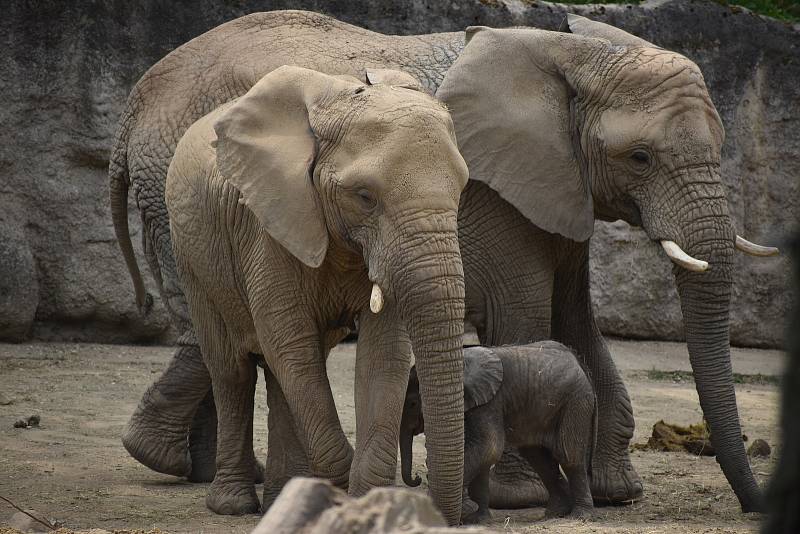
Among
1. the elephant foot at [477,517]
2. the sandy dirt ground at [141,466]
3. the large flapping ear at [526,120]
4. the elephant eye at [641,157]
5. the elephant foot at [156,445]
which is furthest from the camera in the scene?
the elephant foot at [156,445]

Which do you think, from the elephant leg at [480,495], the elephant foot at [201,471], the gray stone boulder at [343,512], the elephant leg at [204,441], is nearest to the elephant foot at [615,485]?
the elephant leg at [480,495]

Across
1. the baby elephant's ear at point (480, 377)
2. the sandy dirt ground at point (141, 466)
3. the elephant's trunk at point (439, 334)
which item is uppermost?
the elephant's trunk at point (439, 334)

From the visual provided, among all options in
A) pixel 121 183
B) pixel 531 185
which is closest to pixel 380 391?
pixel 531 185

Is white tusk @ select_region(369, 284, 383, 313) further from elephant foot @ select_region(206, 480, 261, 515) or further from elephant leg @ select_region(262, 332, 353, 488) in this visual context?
elephant foot @ select_region(206, 480, 261, 515)

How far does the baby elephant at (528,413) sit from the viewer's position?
17.2 ft

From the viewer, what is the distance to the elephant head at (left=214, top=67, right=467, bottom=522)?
4.27 m

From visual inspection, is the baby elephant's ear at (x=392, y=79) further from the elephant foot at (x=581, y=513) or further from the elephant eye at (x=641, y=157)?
the elephant foot at (x=581, y=513)

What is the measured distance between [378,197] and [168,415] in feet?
7.77

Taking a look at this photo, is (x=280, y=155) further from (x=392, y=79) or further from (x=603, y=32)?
(x=603, y=32)

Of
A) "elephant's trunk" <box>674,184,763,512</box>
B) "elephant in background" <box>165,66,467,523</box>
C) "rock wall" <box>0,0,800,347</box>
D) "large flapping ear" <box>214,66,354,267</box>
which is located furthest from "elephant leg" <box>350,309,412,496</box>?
"rock wall" <box>0,0,800,347</box>

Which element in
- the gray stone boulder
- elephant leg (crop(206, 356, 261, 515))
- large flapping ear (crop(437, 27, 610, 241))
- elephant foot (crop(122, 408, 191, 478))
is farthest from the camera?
elephant foot (crop(122, 408, 191, 478))

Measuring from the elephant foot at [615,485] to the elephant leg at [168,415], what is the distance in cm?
190

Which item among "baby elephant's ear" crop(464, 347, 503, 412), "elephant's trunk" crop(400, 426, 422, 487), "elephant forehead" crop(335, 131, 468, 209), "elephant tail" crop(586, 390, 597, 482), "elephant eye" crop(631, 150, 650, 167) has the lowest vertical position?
"elephant's trunk" crop(400, 426, 422, 487)

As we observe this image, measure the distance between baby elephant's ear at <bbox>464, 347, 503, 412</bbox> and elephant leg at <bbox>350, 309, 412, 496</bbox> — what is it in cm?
50
